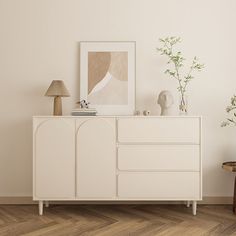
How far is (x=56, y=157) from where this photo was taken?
9.76 feet

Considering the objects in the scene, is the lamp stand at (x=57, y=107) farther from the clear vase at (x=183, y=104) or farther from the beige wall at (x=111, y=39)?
the clear vase at (x=183, y=104)

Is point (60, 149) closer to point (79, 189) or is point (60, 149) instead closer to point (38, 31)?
point (79, 189)

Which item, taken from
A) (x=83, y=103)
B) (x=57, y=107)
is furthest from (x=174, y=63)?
(x=57, y=107)

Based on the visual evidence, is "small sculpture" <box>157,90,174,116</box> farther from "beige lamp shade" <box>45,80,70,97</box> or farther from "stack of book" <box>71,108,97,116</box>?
"beige lamp shade" <box>45,80,70,97</box>

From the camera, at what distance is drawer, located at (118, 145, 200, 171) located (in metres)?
2.96

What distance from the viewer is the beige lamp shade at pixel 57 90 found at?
3150mm

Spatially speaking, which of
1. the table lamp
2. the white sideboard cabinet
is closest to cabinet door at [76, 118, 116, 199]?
the white sideboard cabinet

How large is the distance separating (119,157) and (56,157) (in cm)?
59

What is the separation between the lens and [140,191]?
2.96 metres

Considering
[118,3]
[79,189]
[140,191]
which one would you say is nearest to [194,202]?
[140,191]

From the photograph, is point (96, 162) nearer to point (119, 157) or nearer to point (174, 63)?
point (119, 157)

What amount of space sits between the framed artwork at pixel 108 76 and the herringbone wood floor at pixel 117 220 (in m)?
1.03

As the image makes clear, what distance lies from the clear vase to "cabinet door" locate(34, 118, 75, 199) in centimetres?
112

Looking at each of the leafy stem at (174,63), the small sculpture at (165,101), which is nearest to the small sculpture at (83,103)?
the small sculpture at (165,101)
